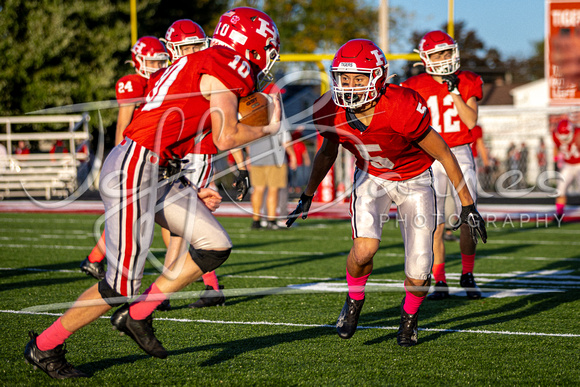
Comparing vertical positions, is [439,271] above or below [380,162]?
below

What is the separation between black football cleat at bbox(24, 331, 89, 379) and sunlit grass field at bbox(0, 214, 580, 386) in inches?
3.5

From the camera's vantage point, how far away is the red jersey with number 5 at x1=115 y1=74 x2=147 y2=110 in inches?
207

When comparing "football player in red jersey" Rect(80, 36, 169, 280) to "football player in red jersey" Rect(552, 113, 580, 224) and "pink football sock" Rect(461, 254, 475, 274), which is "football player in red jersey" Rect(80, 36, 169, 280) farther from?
"football player in red jersey" Rect(552, 113, 580, 224)

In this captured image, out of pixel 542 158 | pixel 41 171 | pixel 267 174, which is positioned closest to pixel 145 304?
pixel 267 174

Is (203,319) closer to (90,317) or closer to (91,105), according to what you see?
(90,317)

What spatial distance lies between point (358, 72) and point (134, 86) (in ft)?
7.22

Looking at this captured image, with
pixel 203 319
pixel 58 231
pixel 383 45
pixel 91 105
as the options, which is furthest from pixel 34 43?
pixel 203 319

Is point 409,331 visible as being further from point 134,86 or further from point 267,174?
point 267,174

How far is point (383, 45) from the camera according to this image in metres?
16.6

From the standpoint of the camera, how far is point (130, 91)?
17.3 feet

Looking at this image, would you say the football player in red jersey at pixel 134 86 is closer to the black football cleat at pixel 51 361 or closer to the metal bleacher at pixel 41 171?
the black football cleat at pixel 51 361

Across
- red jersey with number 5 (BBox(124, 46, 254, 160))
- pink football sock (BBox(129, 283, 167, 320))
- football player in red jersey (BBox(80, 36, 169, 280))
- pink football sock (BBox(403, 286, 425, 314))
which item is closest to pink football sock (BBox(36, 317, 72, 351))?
pink football sock (BBox(129, 283, 167, 320))

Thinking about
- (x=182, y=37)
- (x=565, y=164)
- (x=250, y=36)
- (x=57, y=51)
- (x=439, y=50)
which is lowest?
(x=565, y=164)

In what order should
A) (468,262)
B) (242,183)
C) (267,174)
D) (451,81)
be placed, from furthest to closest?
(267,174) < (468,262) < (451,81) < (242,183)
